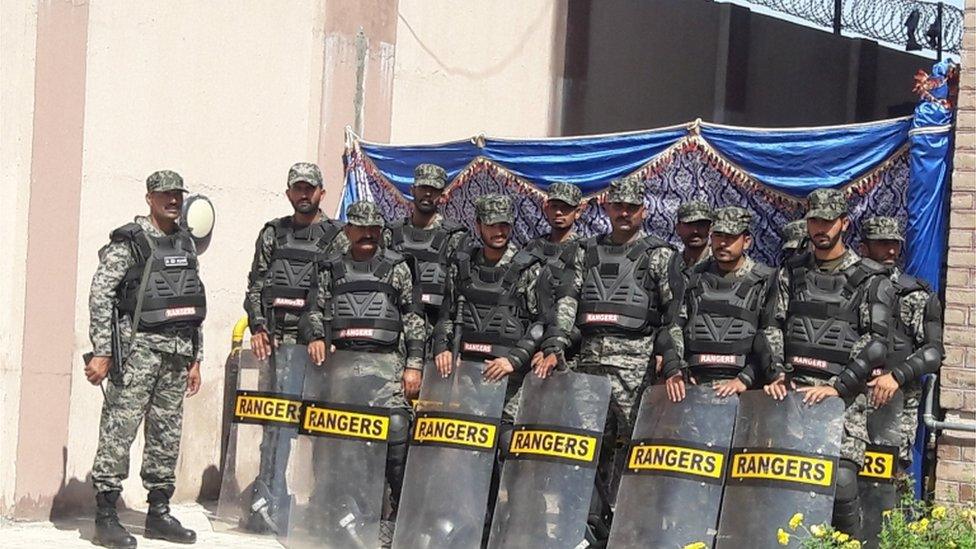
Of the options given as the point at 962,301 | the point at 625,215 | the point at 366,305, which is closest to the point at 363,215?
the point at 366,305

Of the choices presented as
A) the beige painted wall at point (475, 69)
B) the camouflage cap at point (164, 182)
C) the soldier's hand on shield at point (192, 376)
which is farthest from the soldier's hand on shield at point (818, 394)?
the beige painted wall at point (475, 69)

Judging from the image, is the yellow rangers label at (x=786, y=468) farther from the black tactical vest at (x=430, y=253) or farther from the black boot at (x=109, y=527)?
the black boot at (x=109, y=527)

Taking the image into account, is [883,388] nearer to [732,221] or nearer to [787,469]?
[787,469]

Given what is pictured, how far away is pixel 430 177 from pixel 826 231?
2.71 metres

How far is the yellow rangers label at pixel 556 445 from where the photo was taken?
324 inches

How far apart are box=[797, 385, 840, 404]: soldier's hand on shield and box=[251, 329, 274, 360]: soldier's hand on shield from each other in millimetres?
3441

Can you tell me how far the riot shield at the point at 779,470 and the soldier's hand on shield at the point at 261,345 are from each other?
123 inches

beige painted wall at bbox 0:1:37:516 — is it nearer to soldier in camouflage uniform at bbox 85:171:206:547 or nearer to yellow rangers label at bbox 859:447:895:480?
soldier in camouflage uniform at bbox 85:171:206:547

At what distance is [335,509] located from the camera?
8742 millimetres

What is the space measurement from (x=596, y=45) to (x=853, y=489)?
6.29 meters

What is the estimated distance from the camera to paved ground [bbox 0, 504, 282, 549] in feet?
29.4

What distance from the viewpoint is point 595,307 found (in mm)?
8531

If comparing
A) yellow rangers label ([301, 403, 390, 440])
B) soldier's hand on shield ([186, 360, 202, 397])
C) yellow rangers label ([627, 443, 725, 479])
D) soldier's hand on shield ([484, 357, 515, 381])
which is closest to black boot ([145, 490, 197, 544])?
soldier's hand on shield ([186, 360, 202, 397])

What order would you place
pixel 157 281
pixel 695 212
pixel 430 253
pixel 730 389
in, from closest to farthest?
pixel 730 389, pixel 695 212, pixel 157 281, pixel 430 253
